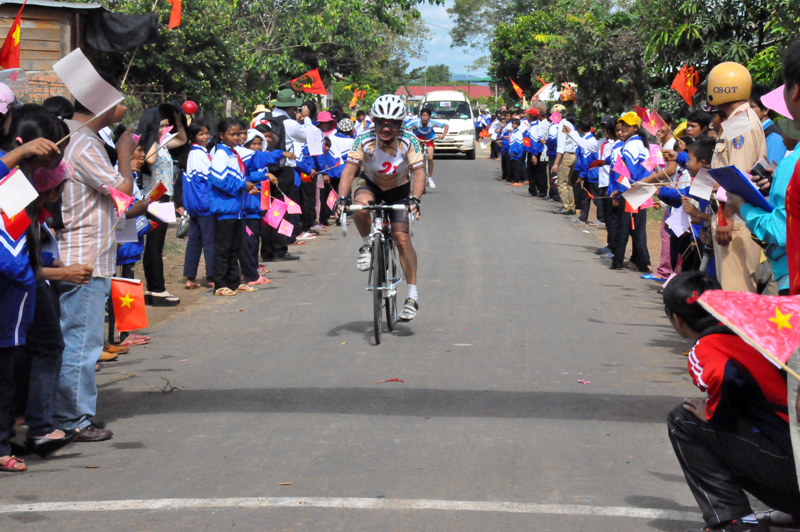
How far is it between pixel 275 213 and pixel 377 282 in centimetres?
437

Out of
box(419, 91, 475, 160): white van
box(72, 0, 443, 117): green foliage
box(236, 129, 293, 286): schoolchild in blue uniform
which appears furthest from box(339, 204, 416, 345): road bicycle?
box(419, 91, 475, 160): white van

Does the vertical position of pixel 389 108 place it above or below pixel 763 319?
above

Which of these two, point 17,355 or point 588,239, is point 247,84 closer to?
point 588,239

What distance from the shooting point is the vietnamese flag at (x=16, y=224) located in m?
4.66

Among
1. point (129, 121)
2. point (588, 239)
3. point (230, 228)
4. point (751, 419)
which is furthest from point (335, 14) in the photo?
point (751, 419)

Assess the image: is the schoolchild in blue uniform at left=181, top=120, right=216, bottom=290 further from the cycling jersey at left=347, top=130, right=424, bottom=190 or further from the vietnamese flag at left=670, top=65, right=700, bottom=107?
the vietnamese flag at left=670, top=65, right=700, bottom=107

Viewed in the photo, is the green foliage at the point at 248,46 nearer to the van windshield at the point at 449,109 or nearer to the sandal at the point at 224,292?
the van windshield at the point at 449,109

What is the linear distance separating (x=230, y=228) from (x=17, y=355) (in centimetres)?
507

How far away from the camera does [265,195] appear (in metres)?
11.9

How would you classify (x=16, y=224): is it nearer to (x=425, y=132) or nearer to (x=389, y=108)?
(x=389, y=108)

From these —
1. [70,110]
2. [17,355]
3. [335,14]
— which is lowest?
[17,355]

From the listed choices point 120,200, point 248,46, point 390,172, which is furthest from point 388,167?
point 248,46

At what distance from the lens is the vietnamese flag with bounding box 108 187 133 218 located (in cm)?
555

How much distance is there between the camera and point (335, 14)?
82.1ft
